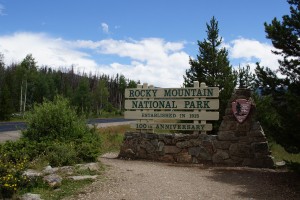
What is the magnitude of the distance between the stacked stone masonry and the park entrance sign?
0.39 meters

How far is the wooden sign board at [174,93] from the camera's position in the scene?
11234 mm

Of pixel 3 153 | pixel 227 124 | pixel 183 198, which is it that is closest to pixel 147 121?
pixel 227 124

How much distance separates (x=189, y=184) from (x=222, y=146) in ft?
10.8

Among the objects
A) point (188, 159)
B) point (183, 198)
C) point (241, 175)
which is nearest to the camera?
point (183, 198)

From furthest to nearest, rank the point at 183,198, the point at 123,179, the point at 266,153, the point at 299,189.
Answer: the point at 266,153, the point at 123,179, the point at 299,189, the point at 183,198

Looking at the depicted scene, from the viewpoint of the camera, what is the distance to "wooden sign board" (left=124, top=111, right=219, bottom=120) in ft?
36.8

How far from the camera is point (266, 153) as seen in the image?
1036cm

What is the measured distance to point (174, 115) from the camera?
1167 cm

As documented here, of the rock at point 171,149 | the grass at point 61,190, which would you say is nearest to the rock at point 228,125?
the rock at point 171,149

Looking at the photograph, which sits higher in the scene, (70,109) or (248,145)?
(70,109)

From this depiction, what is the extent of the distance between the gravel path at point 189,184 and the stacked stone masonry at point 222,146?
0.71m

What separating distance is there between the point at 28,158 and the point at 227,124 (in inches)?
242

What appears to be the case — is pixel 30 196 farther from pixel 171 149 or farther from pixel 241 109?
pixel 241 109

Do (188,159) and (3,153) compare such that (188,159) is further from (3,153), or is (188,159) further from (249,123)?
(3,153)
